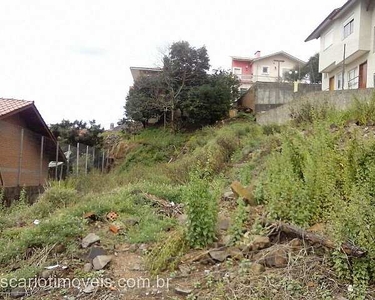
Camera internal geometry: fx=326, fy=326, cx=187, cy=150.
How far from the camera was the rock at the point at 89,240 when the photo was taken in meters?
3.87

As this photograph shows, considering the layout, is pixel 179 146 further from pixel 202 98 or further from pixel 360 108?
pixel 360 108

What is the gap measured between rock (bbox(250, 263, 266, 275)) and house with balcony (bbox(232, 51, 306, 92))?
3069cm

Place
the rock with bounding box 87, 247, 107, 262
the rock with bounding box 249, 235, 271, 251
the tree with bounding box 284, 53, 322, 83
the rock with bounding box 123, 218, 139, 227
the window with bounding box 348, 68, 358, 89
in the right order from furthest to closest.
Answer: the tree with bounding box 284, 53, 322, 83 < the window with bounding box 348, 68, 358, 89 < the rock with bounding box 123, 218, 139, 227 < the rock with bounding box 87, 247, 107, 262 < the rock with bounding box 249, 235, 271, 251

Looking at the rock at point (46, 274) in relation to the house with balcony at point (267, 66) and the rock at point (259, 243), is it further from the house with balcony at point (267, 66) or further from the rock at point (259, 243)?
the house with balcony at point (267, 66)

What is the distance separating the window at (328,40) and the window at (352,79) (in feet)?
7.18

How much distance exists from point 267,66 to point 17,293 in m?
34.6

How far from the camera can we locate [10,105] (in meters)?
10.9

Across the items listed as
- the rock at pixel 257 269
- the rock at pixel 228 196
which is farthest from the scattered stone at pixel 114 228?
the rock at pixel 257 269

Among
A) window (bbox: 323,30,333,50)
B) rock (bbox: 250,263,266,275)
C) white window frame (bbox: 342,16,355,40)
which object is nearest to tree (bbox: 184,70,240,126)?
window (bbox: 323,30,333,50)

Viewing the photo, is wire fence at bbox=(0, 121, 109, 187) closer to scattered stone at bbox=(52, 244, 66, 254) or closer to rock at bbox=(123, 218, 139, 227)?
rock at bbox=(123, 218, 139, 227)

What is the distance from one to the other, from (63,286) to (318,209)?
8.78ft

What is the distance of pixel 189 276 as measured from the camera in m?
3.08

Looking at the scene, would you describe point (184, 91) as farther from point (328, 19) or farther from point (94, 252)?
point (94, 252)

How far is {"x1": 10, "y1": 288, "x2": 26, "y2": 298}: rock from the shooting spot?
3115 mm
